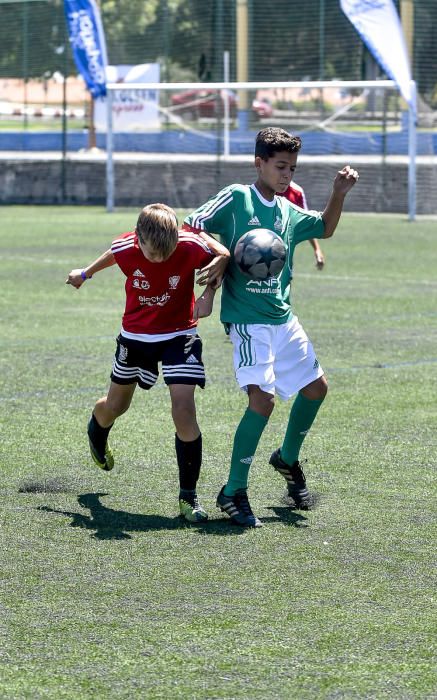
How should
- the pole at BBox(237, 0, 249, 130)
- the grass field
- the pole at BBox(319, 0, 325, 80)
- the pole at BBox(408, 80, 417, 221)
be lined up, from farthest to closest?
the pole at BBox(237, 0, 249, 130) < the pole at BBox(319, 0, 325, 80) < the pole at BBox(408, 80, 417, 221) < the grass field

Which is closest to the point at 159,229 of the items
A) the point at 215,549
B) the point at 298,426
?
the point at 298,426

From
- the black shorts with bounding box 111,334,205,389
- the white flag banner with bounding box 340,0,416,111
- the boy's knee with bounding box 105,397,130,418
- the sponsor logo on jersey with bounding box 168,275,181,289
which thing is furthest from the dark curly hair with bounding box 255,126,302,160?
the white flag banner with bounding box 340,0,416,111

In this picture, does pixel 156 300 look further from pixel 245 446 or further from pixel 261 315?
pixel 245 446

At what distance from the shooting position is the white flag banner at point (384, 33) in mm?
24141

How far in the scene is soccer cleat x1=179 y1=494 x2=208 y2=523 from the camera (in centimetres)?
599

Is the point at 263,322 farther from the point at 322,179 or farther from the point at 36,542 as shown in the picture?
the point at 322,179

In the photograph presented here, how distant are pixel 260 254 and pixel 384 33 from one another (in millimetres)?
19346

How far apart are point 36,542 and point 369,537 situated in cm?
145

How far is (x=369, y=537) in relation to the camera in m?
5.74

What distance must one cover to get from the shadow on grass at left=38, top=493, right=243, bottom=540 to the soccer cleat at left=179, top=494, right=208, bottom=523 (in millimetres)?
29

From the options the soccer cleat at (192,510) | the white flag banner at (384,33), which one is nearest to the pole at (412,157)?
the white flag banner at (384,33)

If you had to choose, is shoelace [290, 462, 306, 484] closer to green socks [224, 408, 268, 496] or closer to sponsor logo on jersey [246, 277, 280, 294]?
green socks [224, 408, 268, 496]

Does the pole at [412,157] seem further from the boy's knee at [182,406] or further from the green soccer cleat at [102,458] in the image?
the boy's knee at [182,406]

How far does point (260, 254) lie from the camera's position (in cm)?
591
